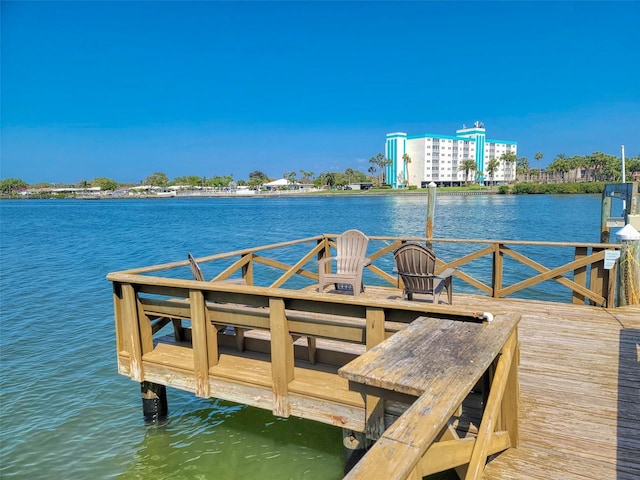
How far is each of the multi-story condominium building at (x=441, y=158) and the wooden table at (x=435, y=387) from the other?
110 metres

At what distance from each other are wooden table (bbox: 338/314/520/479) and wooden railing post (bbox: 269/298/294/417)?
2.89ft

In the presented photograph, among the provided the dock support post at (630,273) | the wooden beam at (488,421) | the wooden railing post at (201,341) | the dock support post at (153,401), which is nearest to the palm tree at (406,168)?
the dock support post at (630,273)

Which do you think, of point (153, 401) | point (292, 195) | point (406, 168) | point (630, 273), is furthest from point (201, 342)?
point (292, 195)

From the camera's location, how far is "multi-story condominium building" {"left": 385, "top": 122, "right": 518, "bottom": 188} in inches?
4414

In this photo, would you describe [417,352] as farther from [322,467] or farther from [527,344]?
[527,344]

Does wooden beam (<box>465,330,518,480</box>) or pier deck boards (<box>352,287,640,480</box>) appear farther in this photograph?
pier deck boards (<box>352,287,640,480</box>)

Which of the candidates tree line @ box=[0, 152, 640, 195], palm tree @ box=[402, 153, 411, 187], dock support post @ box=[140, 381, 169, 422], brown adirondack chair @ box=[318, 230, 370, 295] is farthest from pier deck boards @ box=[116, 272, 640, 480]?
palm tree @ box=[402, 153, 411, 187]

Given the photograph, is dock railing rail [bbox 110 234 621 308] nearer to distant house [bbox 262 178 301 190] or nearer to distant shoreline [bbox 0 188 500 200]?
distant shoreline [bbox 0 188 500 200]

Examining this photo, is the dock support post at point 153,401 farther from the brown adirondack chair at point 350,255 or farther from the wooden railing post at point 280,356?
the brown adirondack chair at point 350,255

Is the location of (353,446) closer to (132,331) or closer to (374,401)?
(374,401)

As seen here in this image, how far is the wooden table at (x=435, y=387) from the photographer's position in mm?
1215

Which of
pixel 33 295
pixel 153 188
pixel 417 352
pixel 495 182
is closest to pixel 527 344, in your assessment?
pixel 417 352

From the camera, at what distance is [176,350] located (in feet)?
14.2

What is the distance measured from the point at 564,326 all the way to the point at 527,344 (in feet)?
3.22
